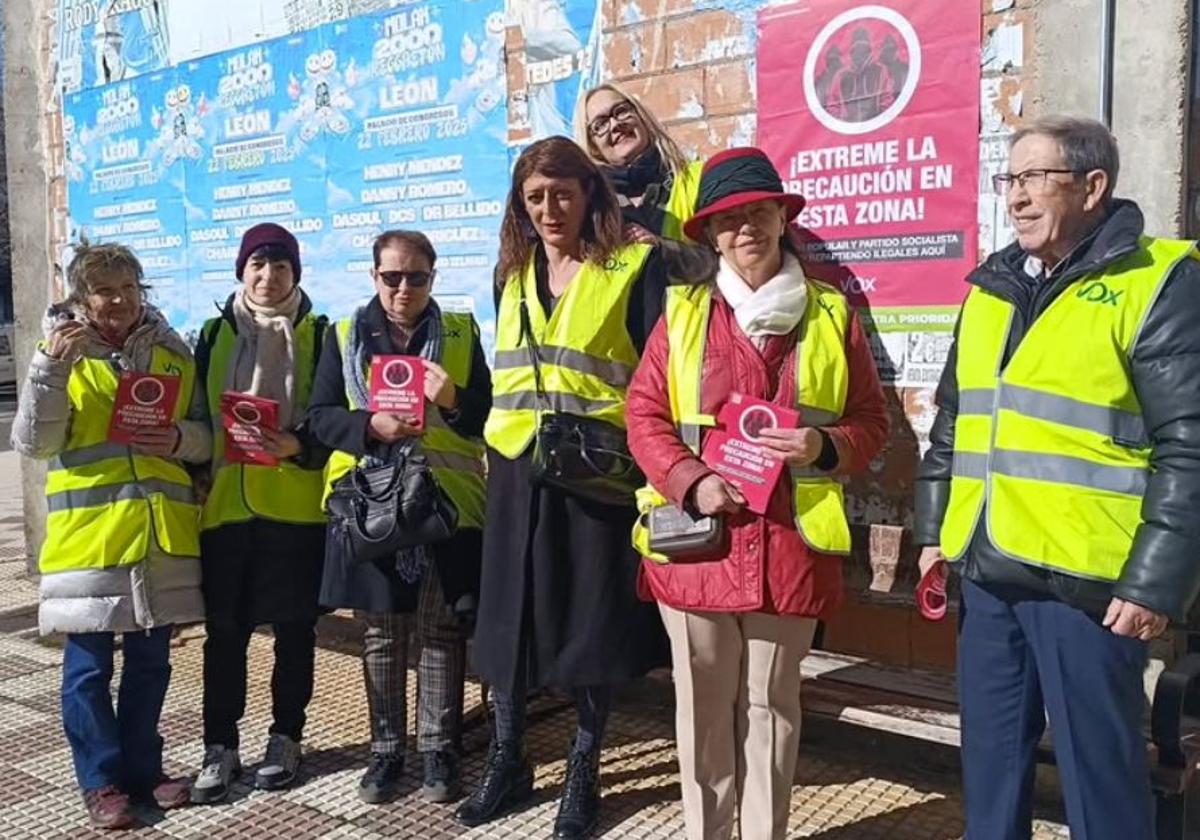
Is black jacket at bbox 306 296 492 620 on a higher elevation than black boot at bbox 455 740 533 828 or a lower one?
higher

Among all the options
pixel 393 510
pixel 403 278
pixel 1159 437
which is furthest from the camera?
pixel 403 278

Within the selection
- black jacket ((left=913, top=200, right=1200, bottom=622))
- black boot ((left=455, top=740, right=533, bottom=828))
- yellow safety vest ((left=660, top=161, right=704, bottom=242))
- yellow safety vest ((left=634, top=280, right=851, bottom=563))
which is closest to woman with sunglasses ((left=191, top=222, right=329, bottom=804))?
black boot ((left=455, top=740, right=533, bottom=828))

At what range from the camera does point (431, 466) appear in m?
3.67

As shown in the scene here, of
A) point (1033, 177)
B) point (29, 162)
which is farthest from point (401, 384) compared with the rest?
point (29, 162)

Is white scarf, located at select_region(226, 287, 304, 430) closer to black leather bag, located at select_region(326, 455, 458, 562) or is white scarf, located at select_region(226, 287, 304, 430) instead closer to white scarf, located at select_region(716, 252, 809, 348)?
black leather bag, located at select_region(326, 455, 458, 562)

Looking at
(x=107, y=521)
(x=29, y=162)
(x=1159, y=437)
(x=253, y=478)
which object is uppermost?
(x=29, y=162)

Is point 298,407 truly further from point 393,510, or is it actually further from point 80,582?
point 80,582

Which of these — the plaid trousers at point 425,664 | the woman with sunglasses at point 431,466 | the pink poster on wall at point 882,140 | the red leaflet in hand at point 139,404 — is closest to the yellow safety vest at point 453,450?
the woman with sunglasses at point 431,466

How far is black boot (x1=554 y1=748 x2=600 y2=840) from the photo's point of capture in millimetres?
3535

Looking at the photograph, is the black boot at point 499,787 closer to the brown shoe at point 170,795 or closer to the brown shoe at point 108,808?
the brown shoe at point 170,795

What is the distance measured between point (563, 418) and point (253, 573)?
50.6 inches

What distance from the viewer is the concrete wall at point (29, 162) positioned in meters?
6.95

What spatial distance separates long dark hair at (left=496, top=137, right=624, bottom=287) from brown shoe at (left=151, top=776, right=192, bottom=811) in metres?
2.00

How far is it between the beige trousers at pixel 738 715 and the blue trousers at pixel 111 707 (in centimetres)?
176
